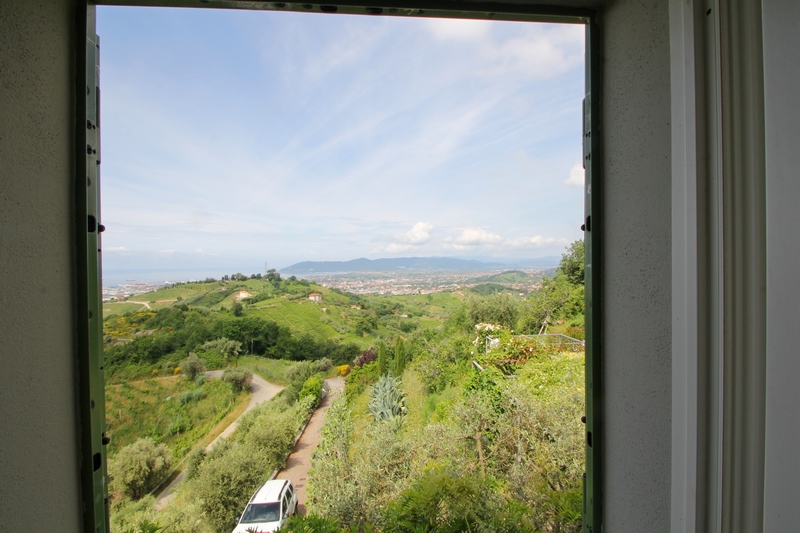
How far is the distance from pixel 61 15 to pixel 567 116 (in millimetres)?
1874

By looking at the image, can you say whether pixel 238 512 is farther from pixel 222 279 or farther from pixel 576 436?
pixel 576 436

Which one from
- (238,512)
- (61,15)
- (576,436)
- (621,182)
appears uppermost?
(61,15)

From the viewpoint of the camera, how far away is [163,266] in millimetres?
1521

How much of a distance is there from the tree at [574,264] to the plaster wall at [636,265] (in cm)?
52

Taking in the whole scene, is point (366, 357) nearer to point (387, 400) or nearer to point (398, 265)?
point (387, 400)

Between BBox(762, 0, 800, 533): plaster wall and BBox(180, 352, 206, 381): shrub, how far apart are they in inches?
67.0

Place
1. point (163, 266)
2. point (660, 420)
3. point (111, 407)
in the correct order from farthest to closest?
point (163, 266) → point (111, 407) → point (660, 420)

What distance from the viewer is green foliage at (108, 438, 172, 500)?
4.24 ft

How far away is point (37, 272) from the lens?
85cm

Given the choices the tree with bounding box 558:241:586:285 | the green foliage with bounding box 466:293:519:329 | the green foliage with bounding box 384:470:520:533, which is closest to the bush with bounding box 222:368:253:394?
the green foliage with bounding box 384:470:520:533

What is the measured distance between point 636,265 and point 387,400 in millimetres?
1244

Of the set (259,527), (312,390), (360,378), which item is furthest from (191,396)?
(360,378)

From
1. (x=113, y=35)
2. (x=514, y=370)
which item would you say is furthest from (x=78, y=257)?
(x=514, y=370)

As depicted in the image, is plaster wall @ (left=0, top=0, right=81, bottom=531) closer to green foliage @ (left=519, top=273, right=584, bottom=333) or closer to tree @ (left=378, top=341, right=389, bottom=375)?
tree @ (left=378, top=341, right=389, bottom=375)
